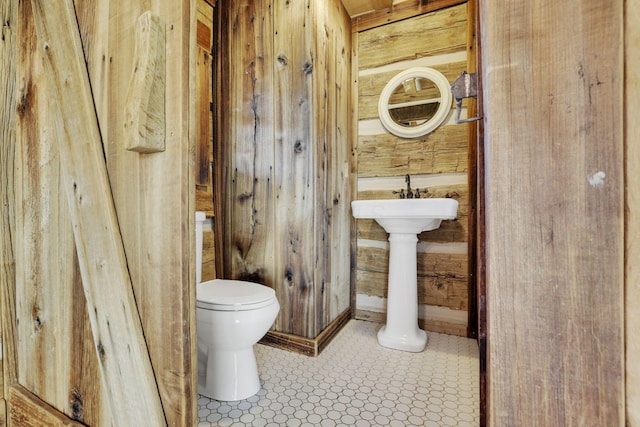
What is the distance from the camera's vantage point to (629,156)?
0.44m

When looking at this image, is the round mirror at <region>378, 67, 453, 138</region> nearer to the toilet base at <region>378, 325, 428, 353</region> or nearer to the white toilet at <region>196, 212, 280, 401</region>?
the toilet base at <region>378, 325, 428, 353</region>

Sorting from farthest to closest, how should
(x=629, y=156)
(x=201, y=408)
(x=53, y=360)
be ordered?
(x=201, y=408) < (x=53, y=360) < (x=629, y=156)

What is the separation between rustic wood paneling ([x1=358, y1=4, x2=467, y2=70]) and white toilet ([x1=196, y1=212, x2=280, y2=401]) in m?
1.84

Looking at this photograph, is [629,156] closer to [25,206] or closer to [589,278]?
[589,278]

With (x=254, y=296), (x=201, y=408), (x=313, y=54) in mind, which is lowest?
(x=201, y=408)

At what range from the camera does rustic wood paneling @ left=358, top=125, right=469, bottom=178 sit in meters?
2.02

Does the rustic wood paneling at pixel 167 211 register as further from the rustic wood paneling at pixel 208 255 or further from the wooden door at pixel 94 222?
the rustic wood paneling at pixel 208 255

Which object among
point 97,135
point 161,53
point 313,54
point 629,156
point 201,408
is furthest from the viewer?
point 313,54

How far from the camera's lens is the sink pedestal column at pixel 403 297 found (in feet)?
6.12

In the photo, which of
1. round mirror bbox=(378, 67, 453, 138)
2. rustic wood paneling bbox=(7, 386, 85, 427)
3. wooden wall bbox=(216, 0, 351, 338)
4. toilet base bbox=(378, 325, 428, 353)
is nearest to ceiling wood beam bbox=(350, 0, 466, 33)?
wooden wall bbox=(216, 0, 351, 338)

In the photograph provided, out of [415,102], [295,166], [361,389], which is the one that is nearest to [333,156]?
[295,166]

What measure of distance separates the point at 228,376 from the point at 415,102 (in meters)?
1.99

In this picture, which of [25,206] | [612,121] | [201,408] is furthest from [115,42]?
[201,408]

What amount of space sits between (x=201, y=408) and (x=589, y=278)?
145cm
